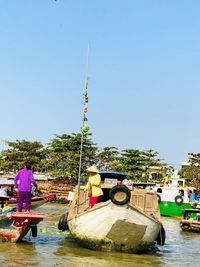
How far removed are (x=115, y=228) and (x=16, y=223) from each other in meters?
2.70

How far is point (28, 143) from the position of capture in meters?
47.1

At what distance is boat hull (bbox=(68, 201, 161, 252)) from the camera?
11.5 meters

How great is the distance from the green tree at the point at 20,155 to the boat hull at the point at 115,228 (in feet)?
108

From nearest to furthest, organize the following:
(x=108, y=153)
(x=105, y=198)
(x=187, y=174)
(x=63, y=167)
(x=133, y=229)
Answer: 1. (x=133, y=229)
2. (x=105, y=198)
3. (x=63, y=167)
4. (x=187, y=174)
5. (x=108, y=153)

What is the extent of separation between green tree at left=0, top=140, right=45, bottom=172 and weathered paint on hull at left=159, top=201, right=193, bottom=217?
1904 centimetres

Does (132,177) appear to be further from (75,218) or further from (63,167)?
(75,218)

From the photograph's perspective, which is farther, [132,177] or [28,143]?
[28,143]

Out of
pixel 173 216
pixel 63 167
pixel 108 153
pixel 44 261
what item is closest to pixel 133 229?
pixel 44 261

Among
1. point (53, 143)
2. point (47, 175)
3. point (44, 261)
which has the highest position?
point (53, 143)

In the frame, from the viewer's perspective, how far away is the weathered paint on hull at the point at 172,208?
27.7 meters

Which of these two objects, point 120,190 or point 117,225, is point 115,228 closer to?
point 117,225

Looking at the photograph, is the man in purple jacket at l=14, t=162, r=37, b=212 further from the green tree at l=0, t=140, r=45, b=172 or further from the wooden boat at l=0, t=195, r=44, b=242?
the green tree at l=0, t=140, r=45, b=172

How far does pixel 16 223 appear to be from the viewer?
12.4 meters

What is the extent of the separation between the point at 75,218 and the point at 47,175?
1148 inches
